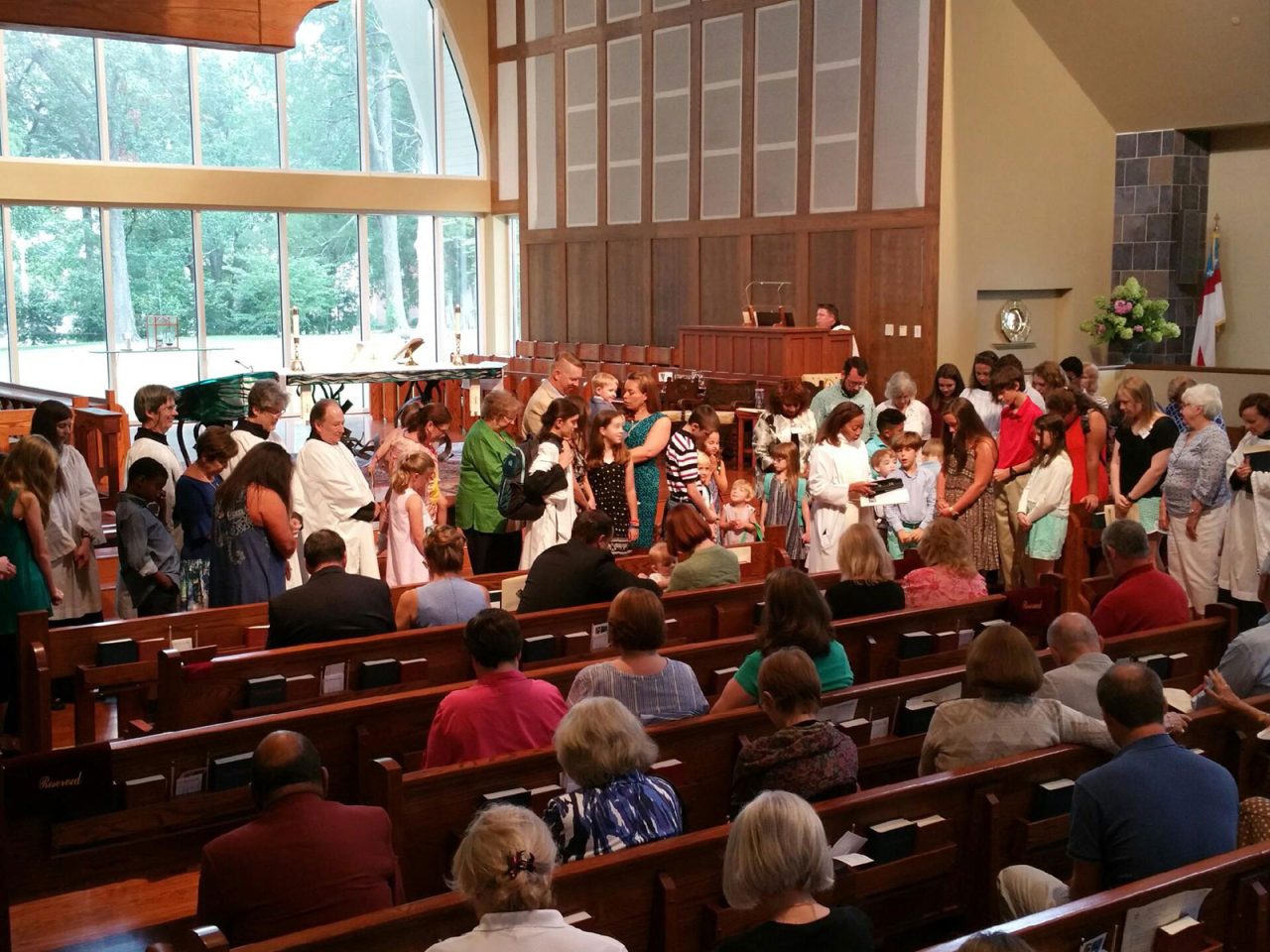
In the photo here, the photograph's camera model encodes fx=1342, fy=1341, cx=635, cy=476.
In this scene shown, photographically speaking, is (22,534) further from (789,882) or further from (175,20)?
(789,882)

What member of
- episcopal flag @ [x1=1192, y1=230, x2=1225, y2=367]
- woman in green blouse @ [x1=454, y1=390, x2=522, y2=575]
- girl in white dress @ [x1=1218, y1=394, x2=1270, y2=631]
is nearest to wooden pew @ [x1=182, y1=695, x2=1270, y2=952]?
girl in white dress @ [x1=1218, y1=394, x2=1270, y2=631]

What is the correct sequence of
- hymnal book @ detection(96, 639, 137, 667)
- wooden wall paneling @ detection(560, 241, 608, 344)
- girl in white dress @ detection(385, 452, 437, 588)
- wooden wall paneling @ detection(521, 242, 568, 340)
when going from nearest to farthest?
1. hymnal book @ detection(96, 639, 137, 667)
2. girl in white dress @ detection(385, 452, 437, 588)
3. wooden wall paneling @ detection(560, 241, 608, 344)
4. wooden wall paneling @ detection(521, 242, 568, 340)

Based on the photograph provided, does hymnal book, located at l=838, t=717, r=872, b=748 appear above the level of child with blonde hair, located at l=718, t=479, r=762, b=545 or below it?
below

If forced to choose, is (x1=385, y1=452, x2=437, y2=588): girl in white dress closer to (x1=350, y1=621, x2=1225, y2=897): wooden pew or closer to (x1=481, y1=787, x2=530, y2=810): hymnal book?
(x1=350, y1=621, x2=1225, y2=897): wooden pew

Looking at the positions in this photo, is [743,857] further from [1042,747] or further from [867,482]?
[867,482]

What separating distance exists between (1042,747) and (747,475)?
8.80 m

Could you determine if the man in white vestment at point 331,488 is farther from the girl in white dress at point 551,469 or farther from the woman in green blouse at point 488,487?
the girl in white dress at point 551,469

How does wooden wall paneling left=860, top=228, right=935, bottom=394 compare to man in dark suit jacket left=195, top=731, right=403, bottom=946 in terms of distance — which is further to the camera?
wooden wall paneling left=860, top=228, right=935, bottom=394

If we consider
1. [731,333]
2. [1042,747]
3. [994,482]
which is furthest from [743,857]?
[731,333]

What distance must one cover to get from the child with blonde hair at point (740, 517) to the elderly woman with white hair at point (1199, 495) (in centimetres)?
218

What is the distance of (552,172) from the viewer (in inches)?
722

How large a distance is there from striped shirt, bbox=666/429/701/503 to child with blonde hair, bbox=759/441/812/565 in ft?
1.73

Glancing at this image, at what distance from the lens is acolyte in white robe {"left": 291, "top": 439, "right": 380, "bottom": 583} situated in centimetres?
593

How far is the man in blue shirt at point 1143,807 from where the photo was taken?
115 inches
